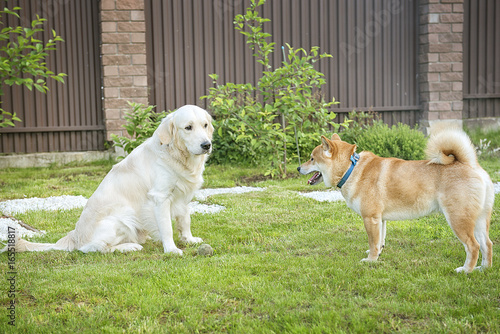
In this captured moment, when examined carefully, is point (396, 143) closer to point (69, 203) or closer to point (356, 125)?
point (356, 125)

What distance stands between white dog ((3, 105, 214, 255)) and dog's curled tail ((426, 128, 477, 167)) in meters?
1.78

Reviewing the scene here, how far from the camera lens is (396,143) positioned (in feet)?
28.6

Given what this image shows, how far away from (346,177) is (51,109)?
709cm

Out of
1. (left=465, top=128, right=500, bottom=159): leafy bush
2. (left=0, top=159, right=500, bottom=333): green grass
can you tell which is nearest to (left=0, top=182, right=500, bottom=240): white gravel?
(left=0, top=159, right=500, bottom=333): green grass

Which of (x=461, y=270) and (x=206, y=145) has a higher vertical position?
(x=206, y=145)

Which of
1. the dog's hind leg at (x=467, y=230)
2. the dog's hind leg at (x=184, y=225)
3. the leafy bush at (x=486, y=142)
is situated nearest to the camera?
the dog's hind leg at (x=467, y=230)

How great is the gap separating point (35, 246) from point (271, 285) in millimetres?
2141

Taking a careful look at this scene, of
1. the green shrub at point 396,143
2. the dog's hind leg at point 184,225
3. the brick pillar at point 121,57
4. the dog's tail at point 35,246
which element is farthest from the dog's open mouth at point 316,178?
the brick pillar at point 121,57

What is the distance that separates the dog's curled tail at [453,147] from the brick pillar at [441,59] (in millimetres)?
7416

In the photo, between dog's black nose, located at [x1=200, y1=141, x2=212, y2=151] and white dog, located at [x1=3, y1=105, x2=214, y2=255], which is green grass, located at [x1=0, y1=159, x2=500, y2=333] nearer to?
white dog, located at [x1=3, y1=105, x2=214, y2=255]

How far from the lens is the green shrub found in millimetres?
8562

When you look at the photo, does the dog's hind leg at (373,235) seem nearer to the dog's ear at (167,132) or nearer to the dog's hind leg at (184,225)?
the dog's hind leg at (184,225)

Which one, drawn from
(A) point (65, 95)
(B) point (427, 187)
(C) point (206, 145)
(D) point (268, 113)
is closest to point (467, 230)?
(B) point (427, 187)

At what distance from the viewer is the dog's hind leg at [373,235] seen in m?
3.86
